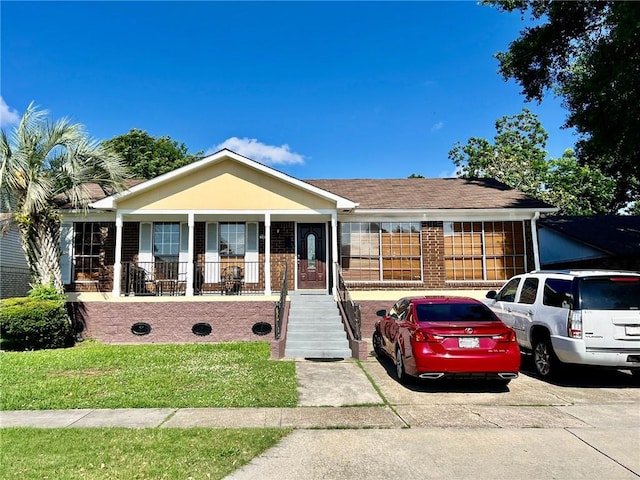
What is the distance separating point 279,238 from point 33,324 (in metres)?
7.41

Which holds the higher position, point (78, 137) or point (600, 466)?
point (78, 137)

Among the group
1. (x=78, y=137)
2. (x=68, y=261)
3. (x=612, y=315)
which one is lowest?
(x=612, y=315)

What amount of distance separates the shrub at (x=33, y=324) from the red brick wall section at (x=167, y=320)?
0.80m

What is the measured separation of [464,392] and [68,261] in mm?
13040

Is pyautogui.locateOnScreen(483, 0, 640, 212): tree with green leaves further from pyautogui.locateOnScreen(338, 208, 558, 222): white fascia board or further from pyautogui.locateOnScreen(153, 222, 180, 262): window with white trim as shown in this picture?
pyautogui.locateOnScreen(153, 222, 180, 262): window with white trim

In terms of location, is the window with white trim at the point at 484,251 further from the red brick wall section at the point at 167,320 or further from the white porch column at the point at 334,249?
the red brick wall section at the point at 167,320

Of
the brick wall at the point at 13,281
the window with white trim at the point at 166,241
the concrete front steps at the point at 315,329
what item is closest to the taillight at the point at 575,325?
the concrete front steps at the point at 315,329

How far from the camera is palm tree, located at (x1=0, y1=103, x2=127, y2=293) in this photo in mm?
11641

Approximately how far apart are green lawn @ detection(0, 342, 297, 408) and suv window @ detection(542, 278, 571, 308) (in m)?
4.84

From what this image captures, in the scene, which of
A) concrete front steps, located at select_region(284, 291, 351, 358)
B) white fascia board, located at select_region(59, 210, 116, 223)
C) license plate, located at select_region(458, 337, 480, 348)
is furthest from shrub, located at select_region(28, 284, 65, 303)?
license plate, located at select_region(458, 337, 480, 348)

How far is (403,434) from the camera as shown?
16.8ft

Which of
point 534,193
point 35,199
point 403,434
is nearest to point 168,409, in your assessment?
point 403,434

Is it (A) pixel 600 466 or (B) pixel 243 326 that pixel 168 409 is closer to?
(A) pixel 600 466

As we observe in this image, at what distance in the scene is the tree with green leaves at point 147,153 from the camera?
3553 cm
